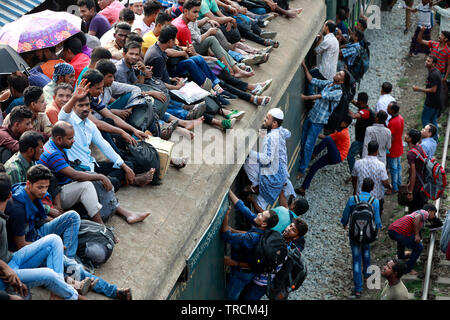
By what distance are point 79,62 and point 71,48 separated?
0.23m

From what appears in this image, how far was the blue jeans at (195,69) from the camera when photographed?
7.36 m

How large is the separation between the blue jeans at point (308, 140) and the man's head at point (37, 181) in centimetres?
619

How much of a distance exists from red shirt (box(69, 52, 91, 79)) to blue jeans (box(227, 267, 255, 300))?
98.1 inches

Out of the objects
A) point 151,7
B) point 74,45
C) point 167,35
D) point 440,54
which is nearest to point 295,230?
point 167,35

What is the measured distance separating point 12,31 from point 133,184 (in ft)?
7.66

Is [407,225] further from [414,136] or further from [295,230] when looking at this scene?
[295,230]

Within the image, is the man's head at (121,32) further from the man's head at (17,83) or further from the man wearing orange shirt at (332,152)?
the man wearing orange shirt at (332,152)

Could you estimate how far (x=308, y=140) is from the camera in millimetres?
10250

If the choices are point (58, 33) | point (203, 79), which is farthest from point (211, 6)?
point (58, 33)

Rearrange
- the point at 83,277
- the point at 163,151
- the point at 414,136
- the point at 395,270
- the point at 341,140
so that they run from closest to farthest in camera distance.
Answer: the point at 83,277
the point at 163,151
the point at 395,270
the point at 414,136
the point at 341,140

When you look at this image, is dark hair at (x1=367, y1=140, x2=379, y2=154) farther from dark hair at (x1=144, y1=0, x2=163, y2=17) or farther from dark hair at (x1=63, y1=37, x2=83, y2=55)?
dark hair at (x1=63, y1=37, x2=83, y2=55)

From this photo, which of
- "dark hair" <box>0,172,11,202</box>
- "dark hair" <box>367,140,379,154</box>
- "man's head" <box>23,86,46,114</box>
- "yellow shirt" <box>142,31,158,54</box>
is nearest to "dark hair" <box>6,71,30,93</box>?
"man's head" <box>23,86,46,114</box>

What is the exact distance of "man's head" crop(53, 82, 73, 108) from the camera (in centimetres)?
554

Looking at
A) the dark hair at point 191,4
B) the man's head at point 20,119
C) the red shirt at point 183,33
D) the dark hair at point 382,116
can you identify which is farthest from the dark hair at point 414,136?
the man's head at point 20,119
